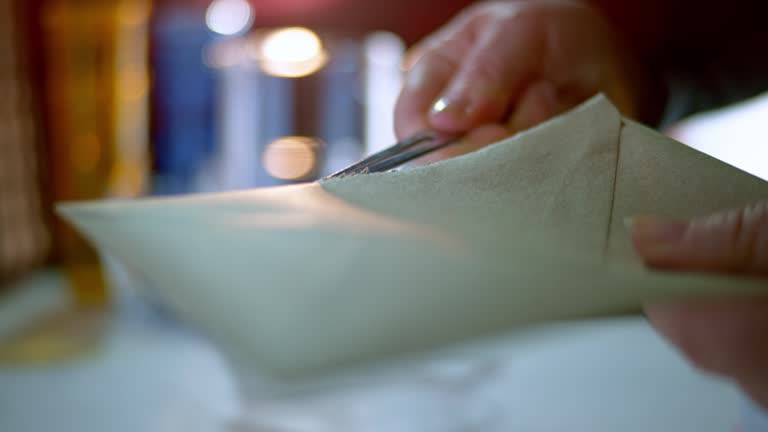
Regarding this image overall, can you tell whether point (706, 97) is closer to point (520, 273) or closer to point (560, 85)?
point (560, 85)

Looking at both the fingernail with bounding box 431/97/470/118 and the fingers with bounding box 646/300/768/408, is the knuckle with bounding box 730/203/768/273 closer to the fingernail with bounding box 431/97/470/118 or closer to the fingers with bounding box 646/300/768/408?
the fingers with bounding box 646/300/768/408

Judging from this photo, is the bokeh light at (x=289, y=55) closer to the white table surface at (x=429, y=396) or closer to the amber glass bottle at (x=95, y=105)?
the amber glass bottle at (x=95, y=105)

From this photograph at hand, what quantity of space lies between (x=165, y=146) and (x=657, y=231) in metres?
0.68

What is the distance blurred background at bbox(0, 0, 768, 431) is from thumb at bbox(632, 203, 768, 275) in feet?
0.34

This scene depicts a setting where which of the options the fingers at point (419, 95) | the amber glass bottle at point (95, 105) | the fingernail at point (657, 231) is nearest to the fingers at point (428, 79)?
the fingers at point (419, 95)

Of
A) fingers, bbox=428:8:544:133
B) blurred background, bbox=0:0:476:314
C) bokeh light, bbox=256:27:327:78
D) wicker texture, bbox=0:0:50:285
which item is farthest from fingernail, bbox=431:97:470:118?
wicker texture, bbox=0:0:50:285

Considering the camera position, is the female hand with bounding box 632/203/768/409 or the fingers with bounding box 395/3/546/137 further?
the fingers with bounding box 395/3/546/137

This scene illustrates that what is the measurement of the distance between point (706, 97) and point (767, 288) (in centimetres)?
39

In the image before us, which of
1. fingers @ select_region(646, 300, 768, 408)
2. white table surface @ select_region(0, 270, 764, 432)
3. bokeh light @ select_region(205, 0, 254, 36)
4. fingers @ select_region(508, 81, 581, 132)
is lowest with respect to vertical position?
white table surface @ select_region(0, 270, 764, 432)

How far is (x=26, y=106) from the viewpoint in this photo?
23.2 inches

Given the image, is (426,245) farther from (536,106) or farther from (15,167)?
(15,167)

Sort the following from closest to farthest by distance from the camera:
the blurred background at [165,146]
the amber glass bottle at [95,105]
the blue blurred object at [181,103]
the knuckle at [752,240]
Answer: the knuckle at [752,240] < the blurred background at [165,146] < the amber glass bottle at [95,105] < the blue blurred object at [181,103]

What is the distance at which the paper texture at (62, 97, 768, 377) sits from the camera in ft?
0.39

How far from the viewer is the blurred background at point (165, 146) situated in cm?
33
